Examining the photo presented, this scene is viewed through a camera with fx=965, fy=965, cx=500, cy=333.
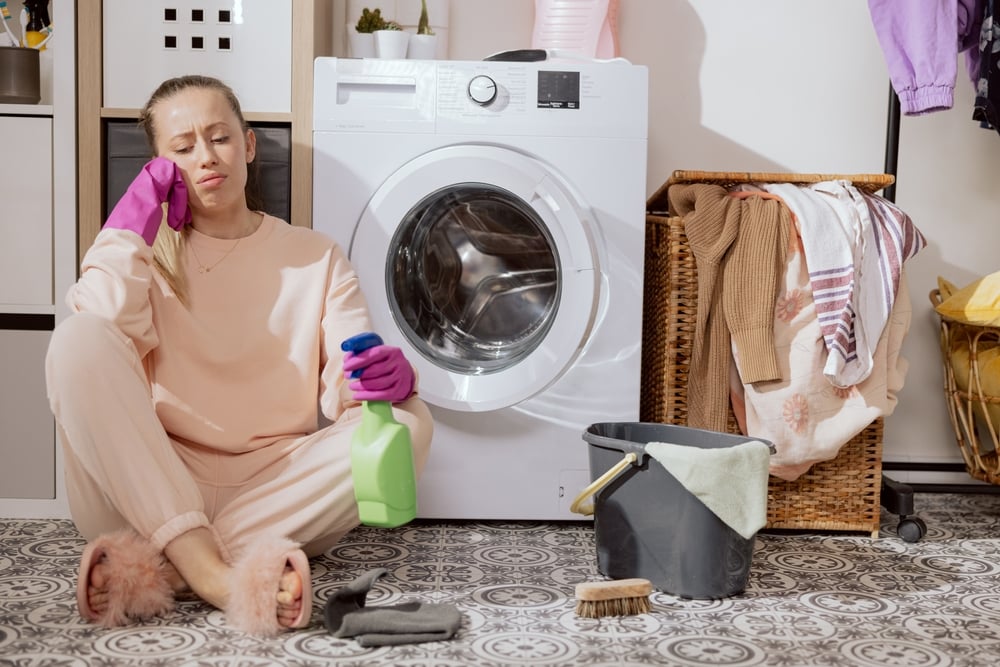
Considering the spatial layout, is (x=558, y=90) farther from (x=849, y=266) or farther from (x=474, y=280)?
(x=849, y=266)

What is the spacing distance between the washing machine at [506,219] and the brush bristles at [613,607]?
0.49 metres

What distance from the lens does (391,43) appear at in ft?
6.64

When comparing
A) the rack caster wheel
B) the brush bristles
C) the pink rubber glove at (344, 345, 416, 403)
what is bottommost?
the rack caster wheel

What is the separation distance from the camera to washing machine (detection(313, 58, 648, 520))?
178cm

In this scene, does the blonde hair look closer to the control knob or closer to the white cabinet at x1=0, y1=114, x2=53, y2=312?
the white cabinet at x1=0, y1=114, x2=53, y2=312

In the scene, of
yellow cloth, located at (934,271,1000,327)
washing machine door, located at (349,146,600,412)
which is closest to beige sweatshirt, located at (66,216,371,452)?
washing machine door, located at (349,146,600,412)

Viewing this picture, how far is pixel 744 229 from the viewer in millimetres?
1738

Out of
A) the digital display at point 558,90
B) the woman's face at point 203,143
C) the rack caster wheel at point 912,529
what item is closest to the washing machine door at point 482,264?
the digital display at point 558,90

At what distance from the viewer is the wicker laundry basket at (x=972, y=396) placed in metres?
1.95

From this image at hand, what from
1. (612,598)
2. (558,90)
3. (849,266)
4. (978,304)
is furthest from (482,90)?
(978,304)

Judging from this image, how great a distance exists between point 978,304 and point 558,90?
0.94 metres

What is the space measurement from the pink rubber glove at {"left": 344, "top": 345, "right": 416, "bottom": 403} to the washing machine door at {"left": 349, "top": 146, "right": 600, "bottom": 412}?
0.46m

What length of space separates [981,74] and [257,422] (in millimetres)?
1632

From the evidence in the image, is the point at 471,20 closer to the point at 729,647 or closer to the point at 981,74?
the point at 981,74
